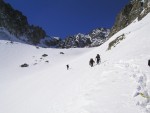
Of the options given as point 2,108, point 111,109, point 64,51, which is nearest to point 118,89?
point 111,109

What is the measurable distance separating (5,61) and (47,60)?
1052 cm

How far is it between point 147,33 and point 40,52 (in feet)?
141

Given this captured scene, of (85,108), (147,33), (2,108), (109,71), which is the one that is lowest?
(2,108)

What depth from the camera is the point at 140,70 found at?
20.9 m

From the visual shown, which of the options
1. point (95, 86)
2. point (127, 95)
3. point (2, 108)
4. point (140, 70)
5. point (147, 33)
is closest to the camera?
point (127, 95)

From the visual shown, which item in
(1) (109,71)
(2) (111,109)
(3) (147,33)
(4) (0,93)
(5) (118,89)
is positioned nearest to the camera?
(2) (111,109)

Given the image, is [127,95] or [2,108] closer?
[127,95]

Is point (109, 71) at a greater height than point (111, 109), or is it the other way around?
point (109, 71)

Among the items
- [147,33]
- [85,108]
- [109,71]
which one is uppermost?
[147,33]

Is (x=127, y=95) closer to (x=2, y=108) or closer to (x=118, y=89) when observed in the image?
(x=118, y=89)

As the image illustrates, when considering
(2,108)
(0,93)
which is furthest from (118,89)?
(0,93)

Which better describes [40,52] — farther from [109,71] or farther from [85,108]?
[85,108]

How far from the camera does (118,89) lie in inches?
691

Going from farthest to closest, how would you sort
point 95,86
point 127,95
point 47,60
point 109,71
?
point 47,60, point 109,71, point 95,86, point 127,95
